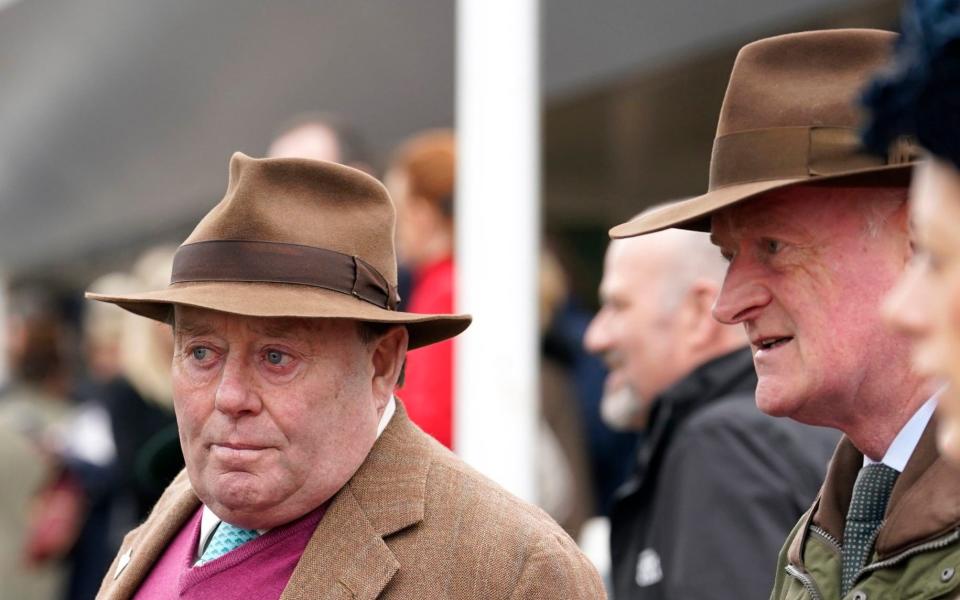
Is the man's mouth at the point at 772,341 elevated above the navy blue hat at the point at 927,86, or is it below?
below

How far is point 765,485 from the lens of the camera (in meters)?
3.67

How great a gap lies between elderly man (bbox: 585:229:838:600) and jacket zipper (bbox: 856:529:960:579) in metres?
1.18

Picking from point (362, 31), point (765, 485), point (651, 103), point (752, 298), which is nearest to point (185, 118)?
point (362, 31)

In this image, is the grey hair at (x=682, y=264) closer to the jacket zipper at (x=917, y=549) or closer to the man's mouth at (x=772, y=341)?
the man's mouth at (x=772, y=341)

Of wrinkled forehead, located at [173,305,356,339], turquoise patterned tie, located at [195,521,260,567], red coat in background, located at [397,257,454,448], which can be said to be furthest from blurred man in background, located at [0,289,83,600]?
wrinkled forehead, located at [173,305,356,339]

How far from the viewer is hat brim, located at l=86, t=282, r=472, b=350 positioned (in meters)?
2.84

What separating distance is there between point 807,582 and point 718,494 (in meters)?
1.13

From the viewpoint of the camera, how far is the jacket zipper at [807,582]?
2.55 m

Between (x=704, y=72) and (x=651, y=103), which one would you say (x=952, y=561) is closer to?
(x=704, y=72)

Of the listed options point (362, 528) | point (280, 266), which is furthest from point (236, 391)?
point (362, 528)

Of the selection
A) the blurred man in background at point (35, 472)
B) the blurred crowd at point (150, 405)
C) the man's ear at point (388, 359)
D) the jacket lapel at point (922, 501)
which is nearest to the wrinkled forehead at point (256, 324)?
the man's ear at point (388, 359)

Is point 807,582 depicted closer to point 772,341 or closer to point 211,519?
point 772,341

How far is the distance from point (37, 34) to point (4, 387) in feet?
14.2

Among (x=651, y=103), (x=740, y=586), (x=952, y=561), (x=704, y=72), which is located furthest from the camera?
(x=651, y=103)
